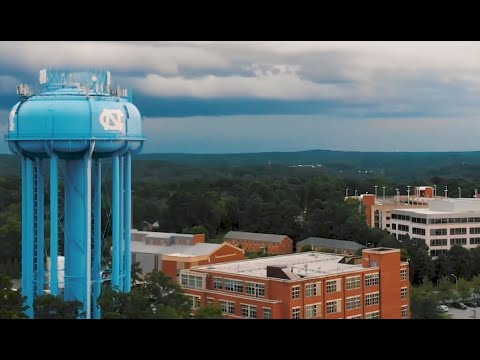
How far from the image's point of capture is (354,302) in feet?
85.4

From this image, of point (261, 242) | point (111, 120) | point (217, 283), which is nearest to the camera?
point (111, 120)

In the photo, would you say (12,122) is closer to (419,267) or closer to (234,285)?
(234,285)

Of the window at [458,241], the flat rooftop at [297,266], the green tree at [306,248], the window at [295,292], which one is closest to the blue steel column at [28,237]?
the flat rooftop at [297,266]

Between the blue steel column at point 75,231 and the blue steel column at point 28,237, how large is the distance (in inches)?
34.9

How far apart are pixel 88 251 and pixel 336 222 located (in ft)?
97.7

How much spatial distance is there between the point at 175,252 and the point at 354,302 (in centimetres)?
1093

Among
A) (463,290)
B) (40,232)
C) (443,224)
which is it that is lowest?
(463,290)

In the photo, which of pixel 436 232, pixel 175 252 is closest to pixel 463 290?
pixel 175 252

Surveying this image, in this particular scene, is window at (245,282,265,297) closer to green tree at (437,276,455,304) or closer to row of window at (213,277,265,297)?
row of window at (213,277,265,297)

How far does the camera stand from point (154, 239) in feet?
124
